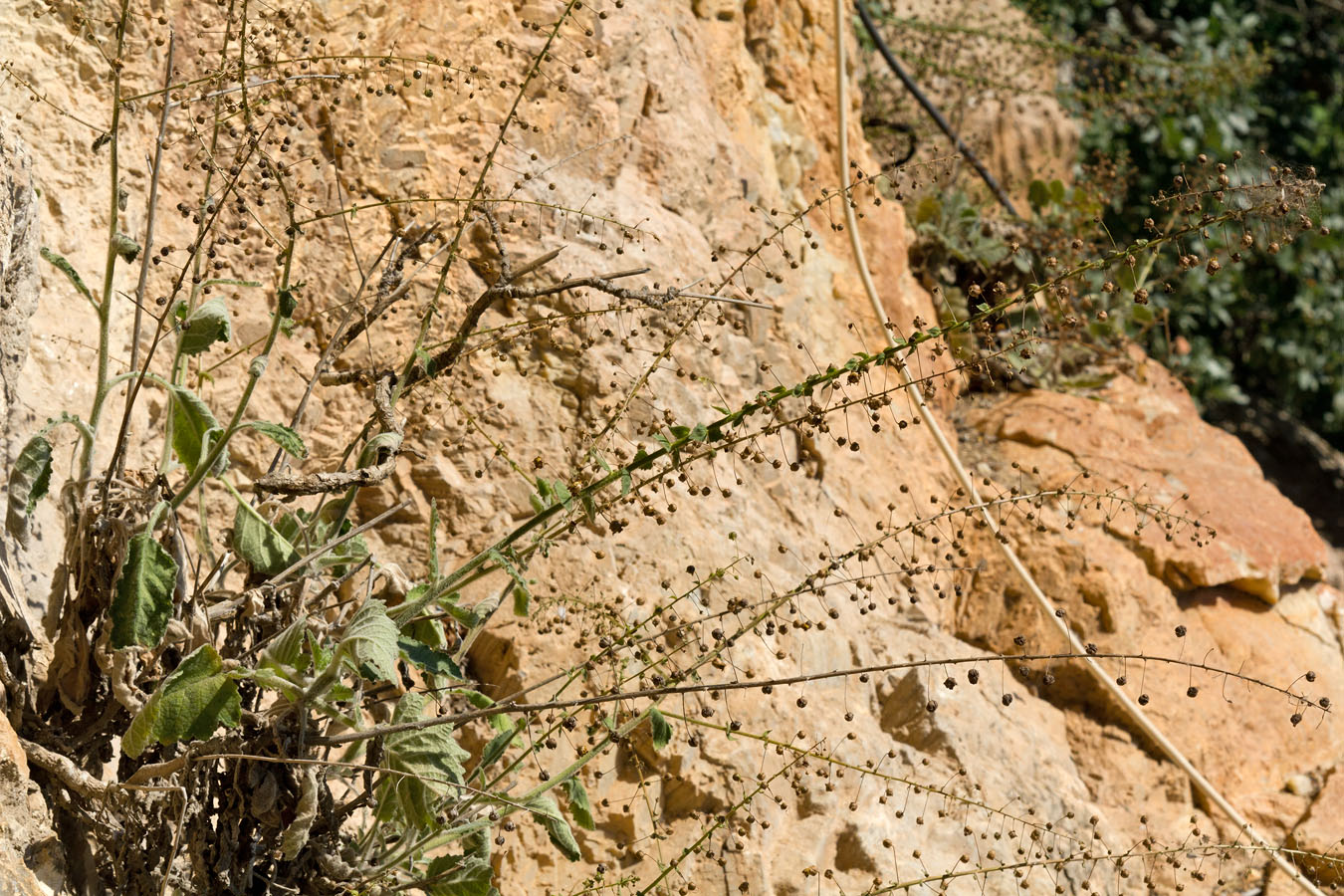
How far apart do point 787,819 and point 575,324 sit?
38.9 inches

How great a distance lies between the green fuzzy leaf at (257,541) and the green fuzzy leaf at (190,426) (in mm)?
87

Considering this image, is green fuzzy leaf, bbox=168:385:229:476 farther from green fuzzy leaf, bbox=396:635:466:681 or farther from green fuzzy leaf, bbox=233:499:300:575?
green fuzzy leaf, bbox=396:635:466:681

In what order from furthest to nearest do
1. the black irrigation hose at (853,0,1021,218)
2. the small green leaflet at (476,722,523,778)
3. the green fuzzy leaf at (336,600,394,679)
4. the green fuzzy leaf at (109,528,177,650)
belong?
the black irrigation hose at (853,0,1021,218)
the small green leaflet at (476,722,523,778)
the green fuzzy leaf at (109,528,177,650)
the green fuzzy leaf at (336,600,394,679)

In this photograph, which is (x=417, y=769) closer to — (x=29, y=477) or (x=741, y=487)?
(x=29, y=477)

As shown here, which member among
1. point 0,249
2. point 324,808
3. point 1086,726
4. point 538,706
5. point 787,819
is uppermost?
point 0,249

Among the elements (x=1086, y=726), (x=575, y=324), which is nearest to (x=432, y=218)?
(x=575, y=324)

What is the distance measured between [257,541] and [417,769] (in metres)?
0.39

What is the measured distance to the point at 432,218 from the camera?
8.86 feet

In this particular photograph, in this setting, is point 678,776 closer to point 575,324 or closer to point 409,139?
point 575,324

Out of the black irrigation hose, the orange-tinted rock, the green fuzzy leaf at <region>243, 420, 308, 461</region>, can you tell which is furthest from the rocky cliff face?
the black irrigation hose

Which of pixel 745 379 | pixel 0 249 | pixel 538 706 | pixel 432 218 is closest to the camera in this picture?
pixel 538 706

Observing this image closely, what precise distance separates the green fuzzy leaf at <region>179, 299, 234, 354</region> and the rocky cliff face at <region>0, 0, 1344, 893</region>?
0.90ft

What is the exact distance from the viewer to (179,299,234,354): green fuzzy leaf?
1.77m

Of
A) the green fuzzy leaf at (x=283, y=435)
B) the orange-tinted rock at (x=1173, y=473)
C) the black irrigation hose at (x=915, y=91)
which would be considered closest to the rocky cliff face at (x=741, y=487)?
the orange-tinted rock at (x=1173, y=473)
